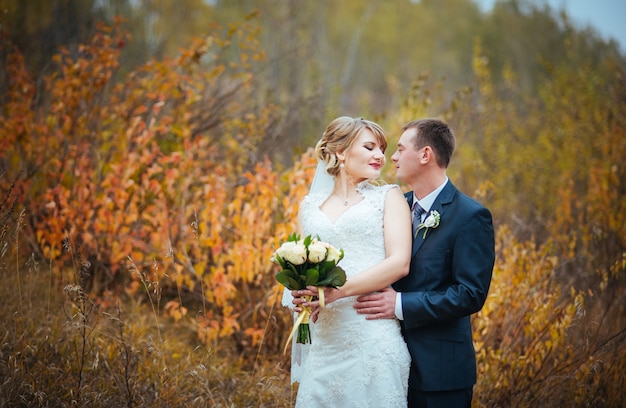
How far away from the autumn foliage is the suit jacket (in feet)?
3.75

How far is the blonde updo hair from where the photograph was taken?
3.27m

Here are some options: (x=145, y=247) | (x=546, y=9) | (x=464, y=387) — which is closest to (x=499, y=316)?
(x=464, y=387)

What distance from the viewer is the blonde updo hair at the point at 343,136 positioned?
3266 mm

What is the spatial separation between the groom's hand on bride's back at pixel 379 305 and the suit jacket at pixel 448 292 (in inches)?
2.7

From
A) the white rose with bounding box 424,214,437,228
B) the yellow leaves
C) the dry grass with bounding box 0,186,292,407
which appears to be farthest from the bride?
the yellow leaves

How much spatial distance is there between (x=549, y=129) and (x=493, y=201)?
80.4 inches

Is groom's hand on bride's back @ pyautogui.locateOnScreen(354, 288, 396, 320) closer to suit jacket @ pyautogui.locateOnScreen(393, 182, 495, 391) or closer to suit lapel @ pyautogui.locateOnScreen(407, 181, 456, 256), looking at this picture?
suit jacket @ pyautogui.locateOnScreen(393, 182, 495, 391)

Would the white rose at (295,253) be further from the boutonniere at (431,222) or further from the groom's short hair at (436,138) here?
the groom's short hair at (436,138)

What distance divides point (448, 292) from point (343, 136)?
1.05m

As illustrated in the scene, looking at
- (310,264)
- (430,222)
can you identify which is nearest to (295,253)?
(310,264)

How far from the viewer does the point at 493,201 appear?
952cm

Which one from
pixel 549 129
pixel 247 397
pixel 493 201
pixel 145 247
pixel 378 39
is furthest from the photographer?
pixel 378 39

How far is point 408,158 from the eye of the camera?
125 inches

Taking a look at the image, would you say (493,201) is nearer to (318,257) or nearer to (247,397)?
(247,397)
